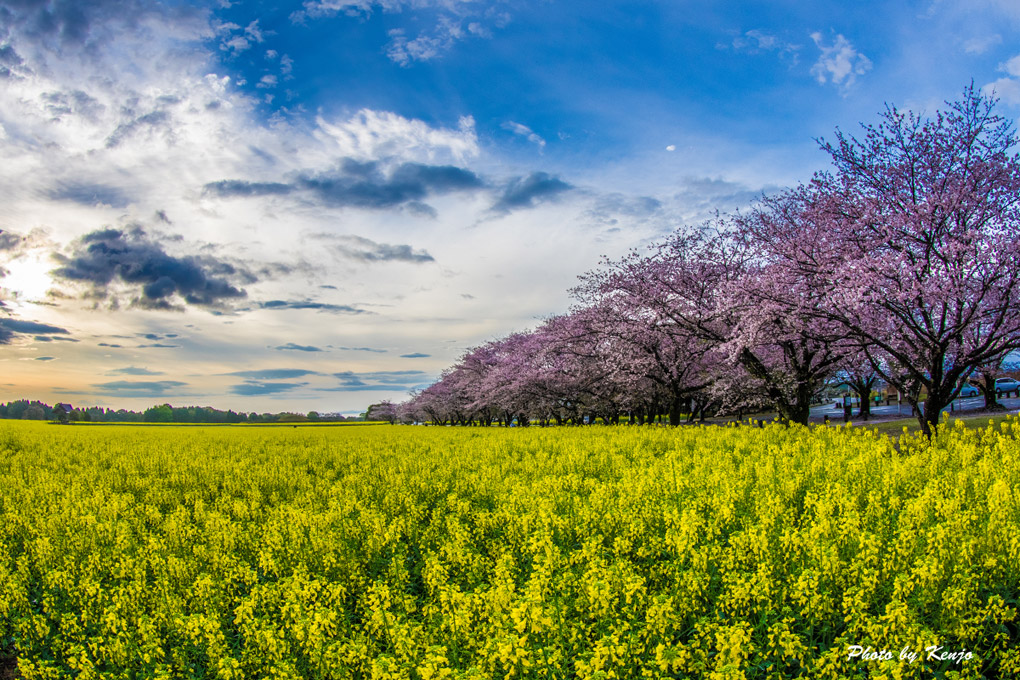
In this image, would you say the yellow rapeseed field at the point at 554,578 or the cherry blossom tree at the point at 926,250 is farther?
the cherry blossom tree at the point at 926,250

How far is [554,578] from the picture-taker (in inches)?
199

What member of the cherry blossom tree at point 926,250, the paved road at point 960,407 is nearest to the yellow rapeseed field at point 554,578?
the cherry blossom tree at point 926,250

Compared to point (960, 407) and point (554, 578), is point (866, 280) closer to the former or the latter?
point (554, 578)

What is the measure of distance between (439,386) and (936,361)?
63913mm

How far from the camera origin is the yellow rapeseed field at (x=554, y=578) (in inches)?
160

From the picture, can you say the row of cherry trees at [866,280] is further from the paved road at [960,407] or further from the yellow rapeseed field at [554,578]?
the paved road at [960,407]

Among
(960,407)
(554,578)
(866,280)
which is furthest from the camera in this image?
(960,407)

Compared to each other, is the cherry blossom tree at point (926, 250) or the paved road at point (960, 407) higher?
the cherry blossom tree at point (926, 250)

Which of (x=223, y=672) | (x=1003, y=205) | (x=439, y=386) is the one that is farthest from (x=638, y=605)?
(x=439, y=386)

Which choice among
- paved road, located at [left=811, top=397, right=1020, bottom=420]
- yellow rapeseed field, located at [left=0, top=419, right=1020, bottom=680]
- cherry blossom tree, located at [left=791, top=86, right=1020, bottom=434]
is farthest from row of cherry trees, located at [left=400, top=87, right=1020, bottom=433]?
paved road, located at [left=811, top=397, right=1020, bottom=420]

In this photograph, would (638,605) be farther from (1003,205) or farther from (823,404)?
(823,404)

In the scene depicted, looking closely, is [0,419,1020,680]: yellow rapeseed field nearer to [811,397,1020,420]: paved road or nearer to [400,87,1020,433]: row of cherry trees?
[400,87,1020,433]: row of cherry trees

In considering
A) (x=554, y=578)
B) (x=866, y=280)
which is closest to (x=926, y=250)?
(x=866, y=280)

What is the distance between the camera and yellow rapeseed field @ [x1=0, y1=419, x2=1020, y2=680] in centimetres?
405
